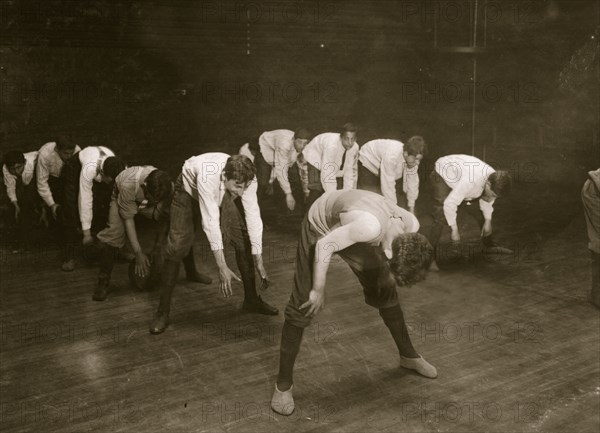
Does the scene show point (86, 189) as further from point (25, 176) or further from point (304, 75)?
point (304, 75)

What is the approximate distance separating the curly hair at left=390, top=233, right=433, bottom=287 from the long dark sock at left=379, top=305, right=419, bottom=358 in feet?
1.87

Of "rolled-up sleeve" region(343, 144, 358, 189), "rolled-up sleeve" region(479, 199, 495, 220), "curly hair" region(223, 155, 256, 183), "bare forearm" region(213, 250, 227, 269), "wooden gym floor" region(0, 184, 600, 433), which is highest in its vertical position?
"curly hair" region(223, 155, 256, 183)

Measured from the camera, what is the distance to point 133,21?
8.07 metres

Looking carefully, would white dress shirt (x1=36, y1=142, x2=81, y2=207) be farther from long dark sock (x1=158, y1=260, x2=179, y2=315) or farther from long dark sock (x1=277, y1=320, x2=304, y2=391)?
long dark sock (x1=277, y1=320, x2=304, y2=391)

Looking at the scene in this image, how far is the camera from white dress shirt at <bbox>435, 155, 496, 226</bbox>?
17.6ft

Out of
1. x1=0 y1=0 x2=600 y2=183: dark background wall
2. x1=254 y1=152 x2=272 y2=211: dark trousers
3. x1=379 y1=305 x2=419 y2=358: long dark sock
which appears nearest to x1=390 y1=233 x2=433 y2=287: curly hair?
x1=379 y1=305 x2=419 y2=358: long dark sock

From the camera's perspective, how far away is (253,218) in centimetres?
428

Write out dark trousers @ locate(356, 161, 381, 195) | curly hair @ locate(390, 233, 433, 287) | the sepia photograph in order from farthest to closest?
dark trousers @ locate(356, 161, 381, 195) → the sepia photograph → curly hair @ locate(390, 233, 433, 287)

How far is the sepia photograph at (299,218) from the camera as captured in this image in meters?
3.47

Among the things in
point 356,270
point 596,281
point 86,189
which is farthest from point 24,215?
point 596,281

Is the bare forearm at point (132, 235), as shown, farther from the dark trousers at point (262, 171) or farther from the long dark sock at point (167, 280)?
the dark trousers at point (262, 171)

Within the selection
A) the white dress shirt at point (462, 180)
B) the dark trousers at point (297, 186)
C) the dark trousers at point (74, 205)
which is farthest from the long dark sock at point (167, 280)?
the dark trousers at point (297, 186)

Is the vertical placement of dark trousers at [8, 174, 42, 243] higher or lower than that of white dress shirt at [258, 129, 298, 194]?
lower

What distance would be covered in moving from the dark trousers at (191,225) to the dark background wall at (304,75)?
388 centimetres
